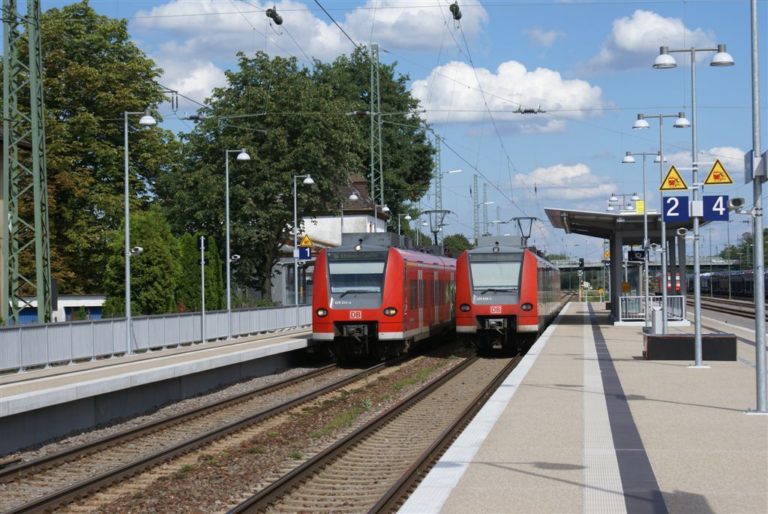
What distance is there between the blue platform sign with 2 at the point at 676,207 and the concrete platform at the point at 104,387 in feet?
31.9

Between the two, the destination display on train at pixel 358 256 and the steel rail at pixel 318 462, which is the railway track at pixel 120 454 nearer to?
the steel rail at pixel 318 462

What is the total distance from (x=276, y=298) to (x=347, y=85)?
55.1ft

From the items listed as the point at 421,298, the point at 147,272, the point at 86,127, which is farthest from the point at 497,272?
the point at 86,127

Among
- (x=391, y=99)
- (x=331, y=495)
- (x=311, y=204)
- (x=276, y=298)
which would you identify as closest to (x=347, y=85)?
(x=391, y=99)

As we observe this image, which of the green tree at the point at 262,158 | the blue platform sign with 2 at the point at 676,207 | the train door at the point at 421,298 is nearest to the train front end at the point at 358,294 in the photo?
the train door at the point at 421,298

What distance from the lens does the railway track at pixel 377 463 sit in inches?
365

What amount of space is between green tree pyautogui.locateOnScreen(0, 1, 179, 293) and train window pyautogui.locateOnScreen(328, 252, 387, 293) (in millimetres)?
23369

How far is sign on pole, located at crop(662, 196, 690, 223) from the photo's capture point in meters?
20.4

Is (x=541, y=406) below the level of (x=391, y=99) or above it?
below

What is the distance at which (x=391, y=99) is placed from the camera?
71.0 m

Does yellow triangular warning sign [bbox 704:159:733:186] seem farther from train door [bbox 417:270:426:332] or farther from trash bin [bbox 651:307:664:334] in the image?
train door [bbox 417:270:426:332]

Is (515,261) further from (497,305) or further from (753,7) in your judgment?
(753,7)

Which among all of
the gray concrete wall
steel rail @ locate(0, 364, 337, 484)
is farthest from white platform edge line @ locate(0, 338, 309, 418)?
steel rail @ locate(0, 364, 337, 484)

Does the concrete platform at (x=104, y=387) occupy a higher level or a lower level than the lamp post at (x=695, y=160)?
lower
